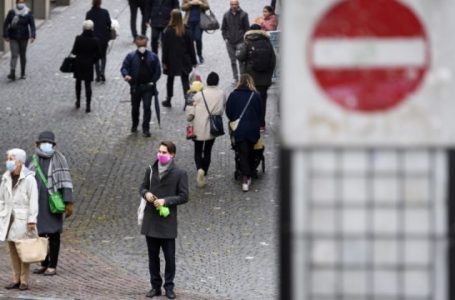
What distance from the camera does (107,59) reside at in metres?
29.6

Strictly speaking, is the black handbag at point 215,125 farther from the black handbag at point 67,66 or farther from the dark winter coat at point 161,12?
the dark winter coat at point 161,12

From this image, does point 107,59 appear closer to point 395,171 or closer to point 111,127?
point 111,127

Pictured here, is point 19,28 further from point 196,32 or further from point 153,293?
point 153,293

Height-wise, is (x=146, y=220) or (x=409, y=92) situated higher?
(x=409, y=92)

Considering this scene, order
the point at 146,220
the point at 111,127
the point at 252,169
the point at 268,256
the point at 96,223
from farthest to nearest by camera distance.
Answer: the point at 111,127, the point at 252,169, the point at 96,223, the point at 268,256, the point at 146,220

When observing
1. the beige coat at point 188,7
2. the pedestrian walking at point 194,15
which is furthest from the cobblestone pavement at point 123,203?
the beige coat at point 188,7

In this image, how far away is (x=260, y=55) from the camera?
73.7ft

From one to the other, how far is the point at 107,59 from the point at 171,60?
5.25 metres

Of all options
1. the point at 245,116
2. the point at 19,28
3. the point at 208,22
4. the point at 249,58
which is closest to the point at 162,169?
the point at 245,116

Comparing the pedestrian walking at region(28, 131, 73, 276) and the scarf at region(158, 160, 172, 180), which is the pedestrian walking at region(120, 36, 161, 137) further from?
the scarf at region(158, 160, 172, 180)

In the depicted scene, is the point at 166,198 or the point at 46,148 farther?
the point at 46,148

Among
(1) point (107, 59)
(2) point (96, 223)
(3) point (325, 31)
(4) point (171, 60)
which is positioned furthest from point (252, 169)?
(3) point (325, 31)

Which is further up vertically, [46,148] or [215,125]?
[46,148]

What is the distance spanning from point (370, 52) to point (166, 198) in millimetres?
11303
